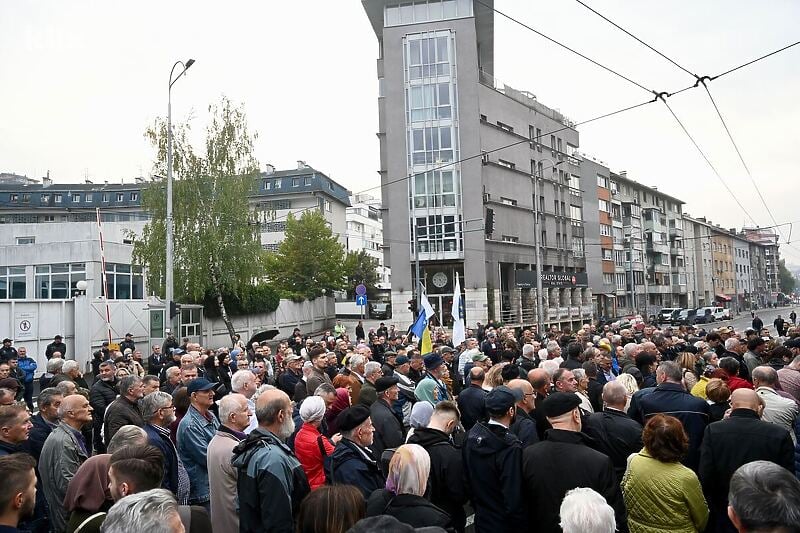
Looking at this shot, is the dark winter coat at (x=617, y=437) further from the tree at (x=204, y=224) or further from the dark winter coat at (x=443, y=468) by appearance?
the tree at (x=204, y=224)

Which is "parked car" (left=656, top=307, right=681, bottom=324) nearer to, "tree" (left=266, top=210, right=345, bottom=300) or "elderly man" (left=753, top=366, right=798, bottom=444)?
"tree" (left=266, top=210, right=345, bottom=300)

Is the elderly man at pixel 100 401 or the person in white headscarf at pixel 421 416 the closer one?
the person in white headscarf at pixel 421 416

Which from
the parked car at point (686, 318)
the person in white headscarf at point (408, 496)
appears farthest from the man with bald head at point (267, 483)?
the parked car at point (686, 318)

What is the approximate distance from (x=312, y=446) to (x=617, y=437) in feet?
8.53

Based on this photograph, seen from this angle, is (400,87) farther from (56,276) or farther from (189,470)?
(189,470)

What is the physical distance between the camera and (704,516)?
155 inches

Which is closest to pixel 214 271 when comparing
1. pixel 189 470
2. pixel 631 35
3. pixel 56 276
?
pixel 56 276

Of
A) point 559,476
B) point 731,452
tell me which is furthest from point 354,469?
point 731,452

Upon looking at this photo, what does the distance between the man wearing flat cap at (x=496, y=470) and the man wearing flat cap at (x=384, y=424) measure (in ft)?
4.43

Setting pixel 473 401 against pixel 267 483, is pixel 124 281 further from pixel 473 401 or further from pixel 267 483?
pixel 267 483

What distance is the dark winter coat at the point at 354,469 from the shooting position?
14.7 ft

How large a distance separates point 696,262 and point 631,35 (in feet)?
308

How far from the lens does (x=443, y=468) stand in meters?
4.68

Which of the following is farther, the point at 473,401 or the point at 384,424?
the point at 473,401
